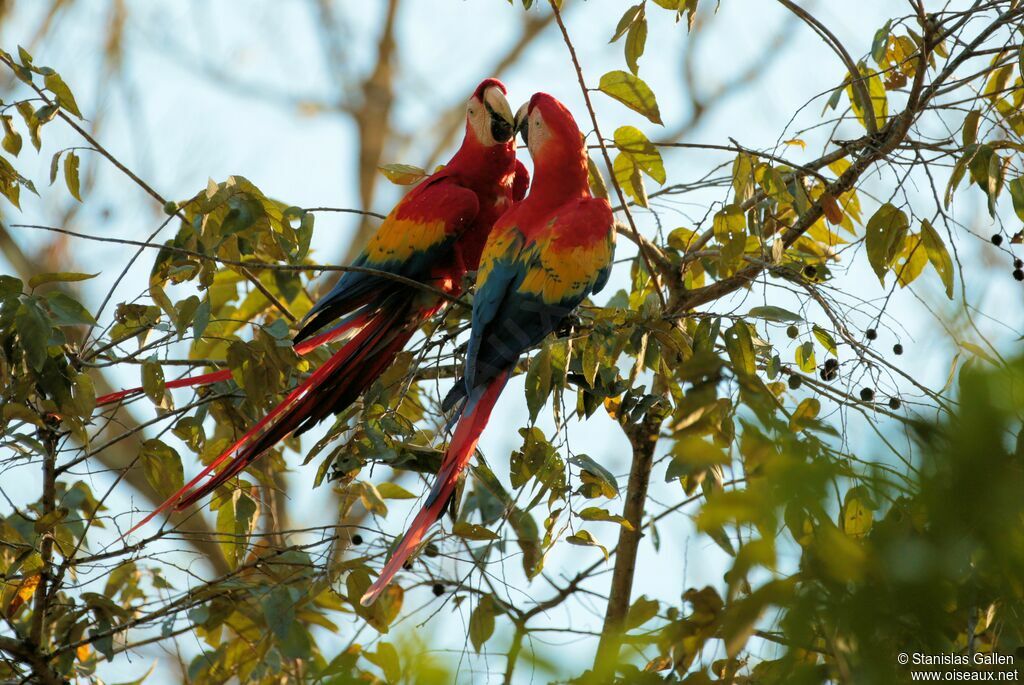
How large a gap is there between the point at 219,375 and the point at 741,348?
1002 millimetres

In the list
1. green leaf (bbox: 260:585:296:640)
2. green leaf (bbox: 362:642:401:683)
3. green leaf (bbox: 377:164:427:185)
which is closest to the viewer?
green leaf (bbox: 362:642:401:683)

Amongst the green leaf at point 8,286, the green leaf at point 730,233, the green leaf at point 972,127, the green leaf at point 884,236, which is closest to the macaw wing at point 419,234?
the green leaf at point 8,286

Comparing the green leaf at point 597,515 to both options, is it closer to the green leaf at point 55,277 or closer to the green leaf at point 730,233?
the green leaf at point 730,233

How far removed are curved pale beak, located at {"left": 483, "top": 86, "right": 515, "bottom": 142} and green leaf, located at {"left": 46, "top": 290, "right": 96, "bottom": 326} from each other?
3.18 feet

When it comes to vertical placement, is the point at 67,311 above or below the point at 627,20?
below

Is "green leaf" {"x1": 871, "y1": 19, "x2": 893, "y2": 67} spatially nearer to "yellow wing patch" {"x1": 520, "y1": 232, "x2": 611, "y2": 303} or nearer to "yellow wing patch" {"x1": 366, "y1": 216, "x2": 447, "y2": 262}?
"yellow wing patch" {"x1": 520, "y1": 232, "x2": 611, "y2": 303}

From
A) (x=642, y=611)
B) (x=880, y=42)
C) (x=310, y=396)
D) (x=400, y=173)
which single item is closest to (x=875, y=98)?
(x=880, y=42)

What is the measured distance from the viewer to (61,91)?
1497 millimetres

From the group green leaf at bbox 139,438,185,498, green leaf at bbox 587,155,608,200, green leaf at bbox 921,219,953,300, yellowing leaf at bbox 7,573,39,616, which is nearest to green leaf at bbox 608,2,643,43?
green leaf at bbox 587,155,608,200

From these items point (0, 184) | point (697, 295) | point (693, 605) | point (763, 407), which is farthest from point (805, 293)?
point (0, 184)

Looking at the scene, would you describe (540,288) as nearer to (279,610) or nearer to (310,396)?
(310,396)

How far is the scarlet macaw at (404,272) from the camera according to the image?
170 cm

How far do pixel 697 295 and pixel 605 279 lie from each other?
16cm

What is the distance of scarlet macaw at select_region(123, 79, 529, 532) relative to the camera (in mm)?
1702
